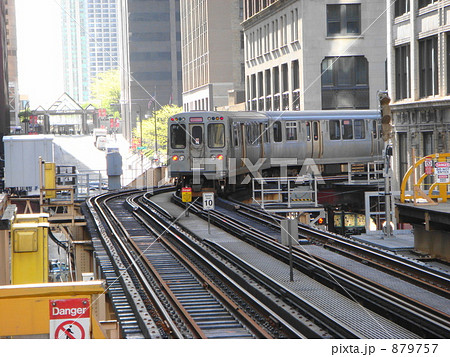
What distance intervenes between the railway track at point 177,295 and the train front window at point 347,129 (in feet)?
54.2

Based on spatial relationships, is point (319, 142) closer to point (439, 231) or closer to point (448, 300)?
point (439, 231)

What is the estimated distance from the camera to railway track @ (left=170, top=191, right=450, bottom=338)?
12266 millimetres

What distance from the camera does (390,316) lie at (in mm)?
13445

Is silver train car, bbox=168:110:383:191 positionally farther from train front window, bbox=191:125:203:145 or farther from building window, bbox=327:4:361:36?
building window, bbox=327:4:361:36

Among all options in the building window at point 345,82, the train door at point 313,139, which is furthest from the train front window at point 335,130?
the building window at point 345,82

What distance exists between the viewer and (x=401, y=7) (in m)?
37.3

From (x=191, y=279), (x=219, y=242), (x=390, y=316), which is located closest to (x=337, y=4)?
(x=219, y=242)

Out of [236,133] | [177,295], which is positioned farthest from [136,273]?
[236,133]

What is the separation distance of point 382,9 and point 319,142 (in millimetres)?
19065

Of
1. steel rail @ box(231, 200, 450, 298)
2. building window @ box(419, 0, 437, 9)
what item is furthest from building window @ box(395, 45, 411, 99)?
steel rail @ box(231, 200, 450, 298)

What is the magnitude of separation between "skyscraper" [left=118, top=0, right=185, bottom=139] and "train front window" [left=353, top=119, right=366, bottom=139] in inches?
4479

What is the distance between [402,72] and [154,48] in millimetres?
122568

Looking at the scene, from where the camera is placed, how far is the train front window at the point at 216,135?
109ft

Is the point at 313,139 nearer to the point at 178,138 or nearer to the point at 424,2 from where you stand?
the point at 178,138
